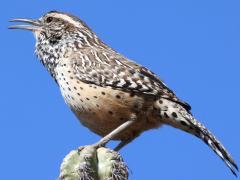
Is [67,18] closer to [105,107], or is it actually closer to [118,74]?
[118,74]

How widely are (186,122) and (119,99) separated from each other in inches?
21.1

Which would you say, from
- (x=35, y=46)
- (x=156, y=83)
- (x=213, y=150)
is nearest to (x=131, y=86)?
(x=156, y=83)

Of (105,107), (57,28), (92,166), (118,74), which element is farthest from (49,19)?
(92,166)

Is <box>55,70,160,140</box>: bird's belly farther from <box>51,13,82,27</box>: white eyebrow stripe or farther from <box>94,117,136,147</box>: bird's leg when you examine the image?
<box>51,13,82,27</box>: white eyebrow stripe

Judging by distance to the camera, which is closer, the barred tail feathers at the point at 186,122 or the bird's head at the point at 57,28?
the barred tail feathers at the point at 186,122

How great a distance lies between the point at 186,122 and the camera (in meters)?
4.79

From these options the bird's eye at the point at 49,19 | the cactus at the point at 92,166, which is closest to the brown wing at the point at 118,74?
the bird's eye at the point at 49,19

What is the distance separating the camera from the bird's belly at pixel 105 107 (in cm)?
482

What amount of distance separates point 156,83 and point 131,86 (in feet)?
0.78

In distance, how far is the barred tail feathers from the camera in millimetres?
4695

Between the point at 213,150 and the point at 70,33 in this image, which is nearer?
the point at 213,150

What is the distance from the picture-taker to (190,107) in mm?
4949

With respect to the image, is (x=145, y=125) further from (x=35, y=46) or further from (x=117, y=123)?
(x=35, y=46)

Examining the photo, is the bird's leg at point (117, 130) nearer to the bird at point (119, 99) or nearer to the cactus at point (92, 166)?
the bird at point (119, 99)
